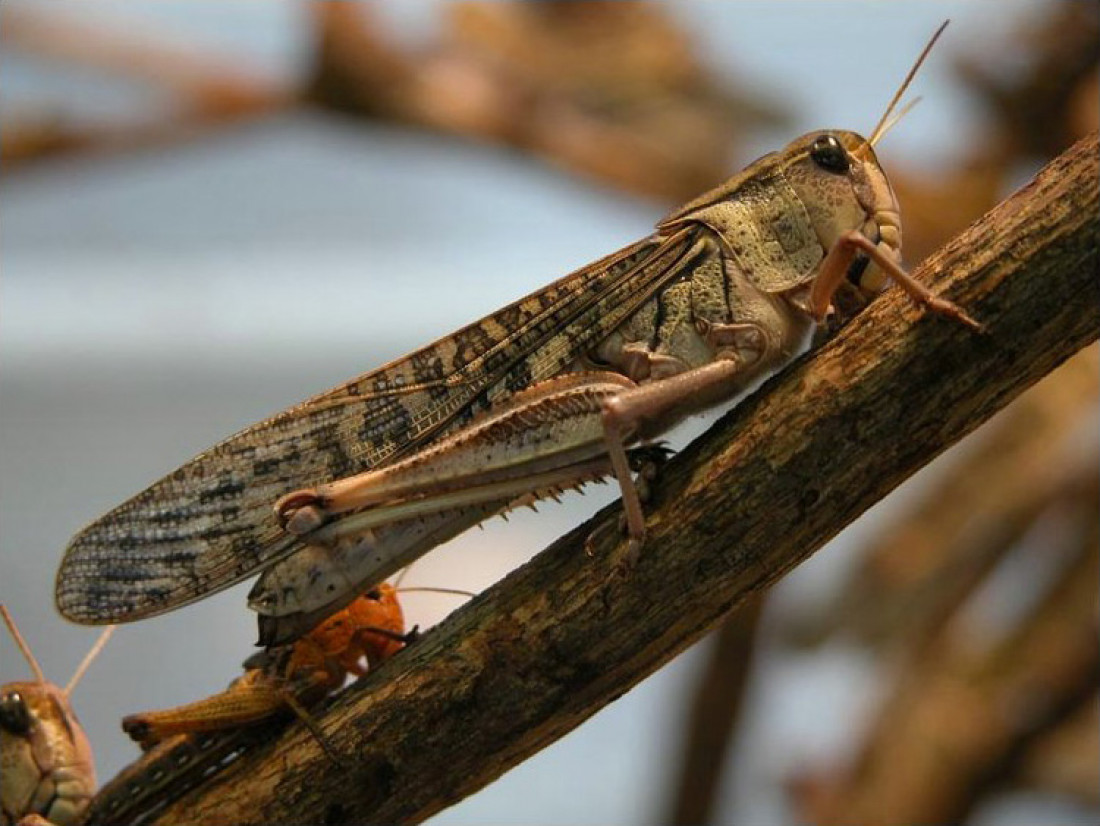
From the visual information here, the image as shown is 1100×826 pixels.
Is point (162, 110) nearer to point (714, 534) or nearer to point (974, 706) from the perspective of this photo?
point (974, 706)

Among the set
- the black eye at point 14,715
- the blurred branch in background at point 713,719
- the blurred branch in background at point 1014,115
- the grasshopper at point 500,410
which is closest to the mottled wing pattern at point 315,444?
the grasshopper at point 500,410

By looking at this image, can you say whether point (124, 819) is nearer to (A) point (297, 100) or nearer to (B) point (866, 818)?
(B) point (866, 818)

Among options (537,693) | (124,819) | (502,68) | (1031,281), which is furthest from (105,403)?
(1031,281)

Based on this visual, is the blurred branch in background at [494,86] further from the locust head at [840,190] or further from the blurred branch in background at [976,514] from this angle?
the locust head at [840,190]

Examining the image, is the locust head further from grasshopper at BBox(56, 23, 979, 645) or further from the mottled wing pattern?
the mottled wing pattern

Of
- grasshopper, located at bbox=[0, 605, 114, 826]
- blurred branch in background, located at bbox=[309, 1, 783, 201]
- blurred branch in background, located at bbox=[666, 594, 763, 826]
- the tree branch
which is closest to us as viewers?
the tree branch

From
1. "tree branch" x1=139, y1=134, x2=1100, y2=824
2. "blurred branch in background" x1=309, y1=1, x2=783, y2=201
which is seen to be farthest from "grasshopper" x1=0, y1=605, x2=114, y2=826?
"blurred branch in background" x1=309, y1=1, x2=783, y2=201
